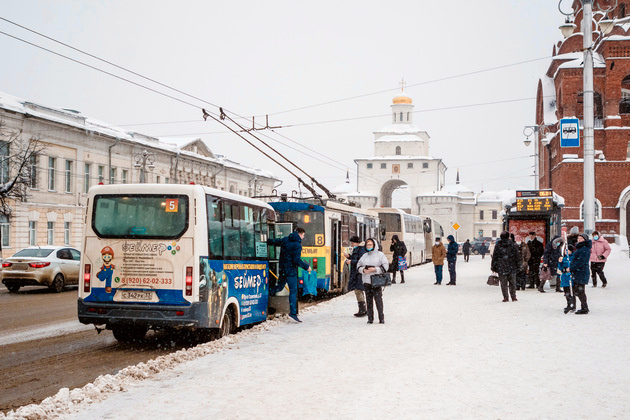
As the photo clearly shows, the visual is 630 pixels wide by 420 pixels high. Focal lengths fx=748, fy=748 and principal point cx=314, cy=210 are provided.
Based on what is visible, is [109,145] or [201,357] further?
[109,145]

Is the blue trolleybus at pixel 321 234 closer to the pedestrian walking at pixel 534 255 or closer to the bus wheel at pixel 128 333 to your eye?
the pedestrian walking at pixel 534 255

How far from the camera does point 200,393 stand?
7.43 meters

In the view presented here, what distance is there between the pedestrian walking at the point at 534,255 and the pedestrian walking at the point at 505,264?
4.34 meters

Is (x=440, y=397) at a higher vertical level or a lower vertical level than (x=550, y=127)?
lower

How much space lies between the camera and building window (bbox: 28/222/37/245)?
42.6 meters

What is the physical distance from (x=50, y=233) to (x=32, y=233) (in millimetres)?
1635

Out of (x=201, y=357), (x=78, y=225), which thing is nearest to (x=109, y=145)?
(x=78, y=225)

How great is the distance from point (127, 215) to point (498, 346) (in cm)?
579

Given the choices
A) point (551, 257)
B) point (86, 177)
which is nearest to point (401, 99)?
point (86, 177)

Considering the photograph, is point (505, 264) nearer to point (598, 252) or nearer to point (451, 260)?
point (598, 252)

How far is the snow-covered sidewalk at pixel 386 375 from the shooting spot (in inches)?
268

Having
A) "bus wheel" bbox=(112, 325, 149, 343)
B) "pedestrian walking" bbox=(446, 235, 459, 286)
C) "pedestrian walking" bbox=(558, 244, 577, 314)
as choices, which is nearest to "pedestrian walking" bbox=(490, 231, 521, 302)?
"pedestrian walking" bbox=(558, 244, 577, 314)

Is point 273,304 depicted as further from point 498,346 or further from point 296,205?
point 296,205

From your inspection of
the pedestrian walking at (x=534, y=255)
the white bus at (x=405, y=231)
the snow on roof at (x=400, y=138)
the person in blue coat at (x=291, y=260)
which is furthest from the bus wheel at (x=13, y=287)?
the snow on roof at (x=400, y=138)
